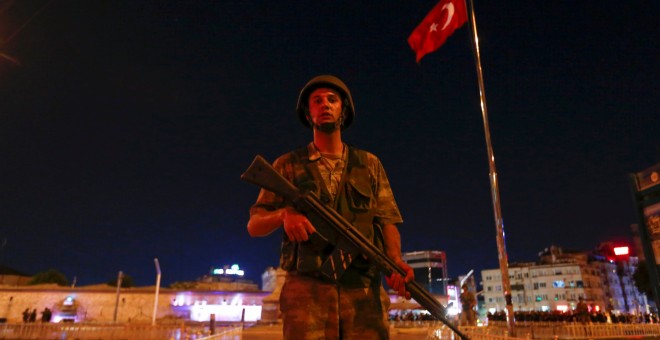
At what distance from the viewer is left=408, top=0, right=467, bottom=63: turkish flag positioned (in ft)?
52.4

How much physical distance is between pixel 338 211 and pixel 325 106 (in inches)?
35.7

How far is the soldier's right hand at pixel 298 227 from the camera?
2.80m

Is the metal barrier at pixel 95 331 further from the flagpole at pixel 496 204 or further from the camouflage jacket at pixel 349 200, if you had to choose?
the camouflage jacket at pixel 349 200

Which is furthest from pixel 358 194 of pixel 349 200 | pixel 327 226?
pixel 327 226

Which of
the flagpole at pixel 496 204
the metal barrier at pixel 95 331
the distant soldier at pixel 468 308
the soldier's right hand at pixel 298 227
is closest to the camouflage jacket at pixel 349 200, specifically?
the soldier's right hand at pixel 298 227

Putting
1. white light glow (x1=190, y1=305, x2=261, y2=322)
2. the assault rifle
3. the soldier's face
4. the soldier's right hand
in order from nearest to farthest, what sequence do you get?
the soldier's right hand < the assault rifle < the soldier's face < white light glow (x1=190, y1=305, x2=261, y2=322)

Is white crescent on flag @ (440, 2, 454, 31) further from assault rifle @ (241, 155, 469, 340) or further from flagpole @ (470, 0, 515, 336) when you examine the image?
assault rifle @ (241, 155, 469, 340)

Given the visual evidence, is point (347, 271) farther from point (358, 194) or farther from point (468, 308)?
point (468, 308)

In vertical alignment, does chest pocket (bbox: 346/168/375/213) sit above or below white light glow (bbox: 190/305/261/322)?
above

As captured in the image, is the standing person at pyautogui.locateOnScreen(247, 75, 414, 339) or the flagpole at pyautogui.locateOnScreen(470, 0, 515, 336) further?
the flagpole at pyautogui.locateOnScreen(470, 0, 515, 336)

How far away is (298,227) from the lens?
9.17 feet

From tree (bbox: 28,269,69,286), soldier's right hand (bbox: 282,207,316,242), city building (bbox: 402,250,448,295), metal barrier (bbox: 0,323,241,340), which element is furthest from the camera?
city building (bbox: 402,250,448,295)

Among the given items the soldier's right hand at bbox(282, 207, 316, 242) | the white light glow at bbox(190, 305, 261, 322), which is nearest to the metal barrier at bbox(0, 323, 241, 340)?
the soldier's right hand at bbox(282, 207, 316, 242)

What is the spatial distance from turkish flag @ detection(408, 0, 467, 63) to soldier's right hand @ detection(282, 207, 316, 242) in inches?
596
